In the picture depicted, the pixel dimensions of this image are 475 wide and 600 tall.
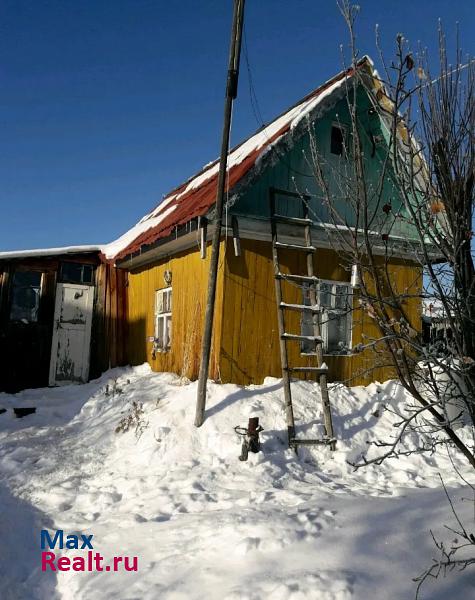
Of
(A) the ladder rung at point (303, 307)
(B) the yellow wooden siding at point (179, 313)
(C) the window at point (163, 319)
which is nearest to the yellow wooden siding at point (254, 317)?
(B) the yellow wooden siding at point (179, 313)

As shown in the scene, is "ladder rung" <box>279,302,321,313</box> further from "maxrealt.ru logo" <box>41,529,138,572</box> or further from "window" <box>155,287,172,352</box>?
"maxrealt.ru logo" <box>41,529,138,572</box>

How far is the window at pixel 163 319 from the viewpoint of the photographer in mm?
9352

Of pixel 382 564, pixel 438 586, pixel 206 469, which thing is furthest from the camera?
pixel 206 469

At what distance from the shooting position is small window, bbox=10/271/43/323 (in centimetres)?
1064

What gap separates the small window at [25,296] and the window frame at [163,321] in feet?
9.53

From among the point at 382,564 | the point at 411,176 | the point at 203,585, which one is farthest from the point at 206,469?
the point at 411,176

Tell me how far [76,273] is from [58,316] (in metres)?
1.09

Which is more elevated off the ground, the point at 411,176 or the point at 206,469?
the point at 411,176

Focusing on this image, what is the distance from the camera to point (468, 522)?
353cm

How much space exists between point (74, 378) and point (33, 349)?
3.57 ft

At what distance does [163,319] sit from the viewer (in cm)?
964

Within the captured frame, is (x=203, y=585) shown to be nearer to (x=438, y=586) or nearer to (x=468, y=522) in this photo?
(x=438, y=586)

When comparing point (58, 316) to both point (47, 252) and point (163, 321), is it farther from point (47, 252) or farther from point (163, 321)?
point (163, 321)

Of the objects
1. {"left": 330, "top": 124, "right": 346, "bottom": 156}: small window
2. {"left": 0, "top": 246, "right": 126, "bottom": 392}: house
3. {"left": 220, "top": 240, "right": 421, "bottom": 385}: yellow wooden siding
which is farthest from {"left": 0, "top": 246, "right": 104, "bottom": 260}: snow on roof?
{"left": 330, "top": 124, "right": 346, "bottom": 156}: small window
